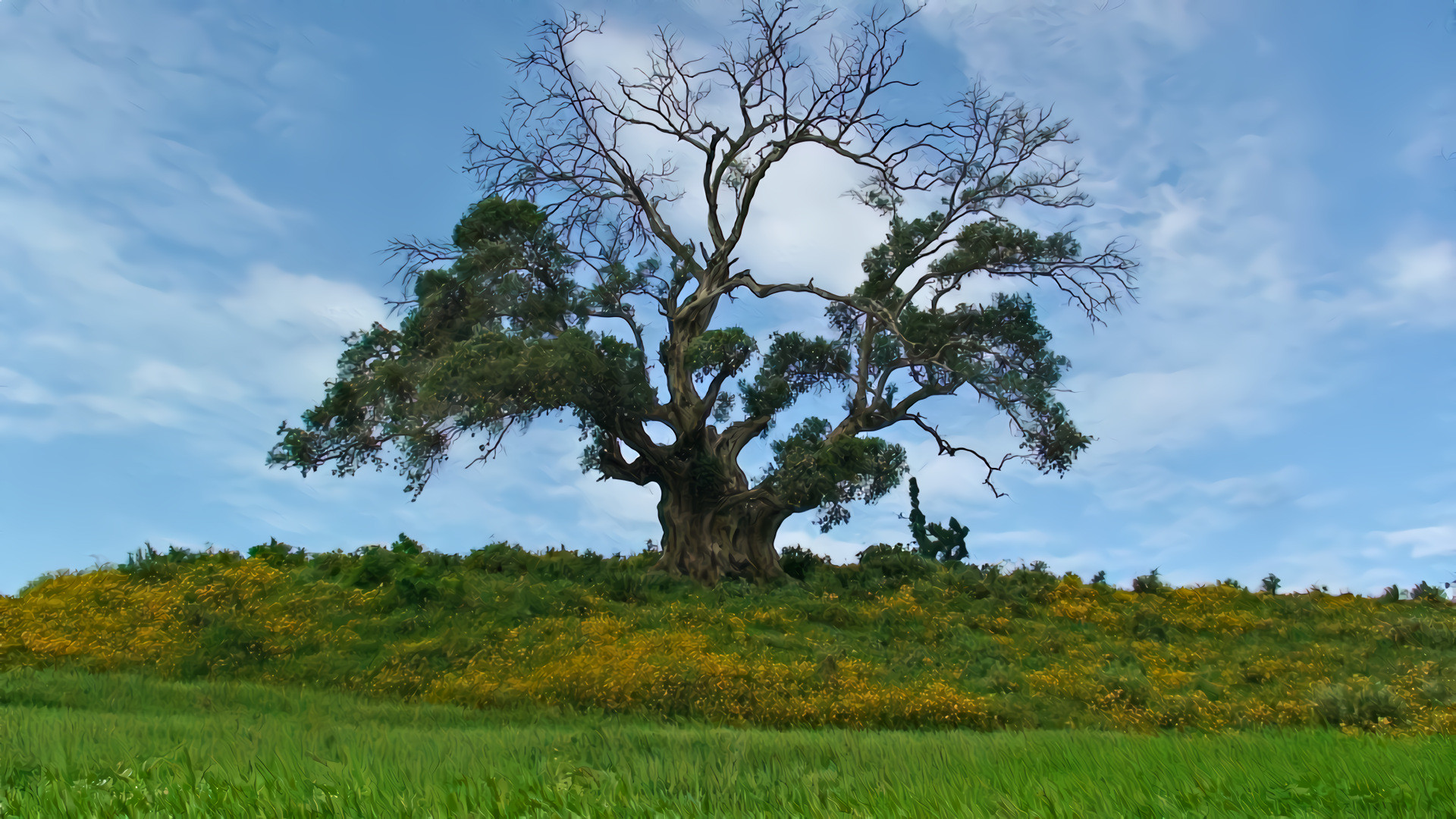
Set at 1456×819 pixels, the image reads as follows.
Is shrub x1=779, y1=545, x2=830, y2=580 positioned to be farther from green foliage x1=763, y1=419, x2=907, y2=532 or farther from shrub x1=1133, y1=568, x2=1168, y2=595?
shrub x1=1133, y1=568, x2=1168, y2=595

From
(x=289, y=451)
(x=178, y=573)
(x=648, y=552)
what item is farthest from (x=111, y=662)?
(x=648, y=552)

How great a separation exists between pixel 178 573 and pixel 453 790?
64.0ft

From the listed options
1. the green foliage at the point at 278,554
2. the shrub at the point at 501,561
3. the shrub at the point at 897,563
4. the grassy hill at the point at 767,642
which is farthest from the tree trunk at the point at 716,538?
the green foliage at the point at 278,554

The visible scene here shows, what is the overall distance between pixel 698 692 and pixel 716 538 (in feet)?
35.6

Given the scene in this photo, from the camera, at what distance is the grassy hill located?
1271 cm

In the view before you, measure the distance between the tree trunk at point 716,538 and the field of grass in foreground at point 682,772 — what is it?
13.4m

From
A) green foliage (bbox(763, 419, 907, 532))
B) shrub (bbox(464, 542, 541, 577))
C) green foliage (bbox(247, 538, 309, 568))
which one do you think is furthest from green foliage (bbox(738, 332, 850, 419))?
green foliage (bbox(247, 538, 309, 568))

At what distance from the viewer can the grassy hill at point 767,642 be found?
41.7 feet

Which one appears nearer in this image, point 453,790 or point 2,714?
point 453,790

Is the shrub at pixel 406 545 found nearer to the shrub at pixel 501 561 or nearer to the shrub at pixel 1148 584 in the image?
the shrub at pixel 501 561

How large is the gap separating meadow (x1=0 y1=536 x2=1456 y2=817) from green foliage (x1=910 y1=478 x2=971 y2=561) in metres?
2.05

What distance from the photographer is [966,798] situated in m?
4.85

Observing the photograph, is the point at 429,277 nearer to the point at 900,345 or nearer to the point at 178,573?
the point at 178,573

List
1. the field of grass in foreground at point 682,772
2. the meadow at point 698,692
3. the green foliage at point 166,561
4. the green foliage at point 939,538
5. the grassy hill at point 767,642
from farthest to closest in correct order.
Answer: the green foliage at point 939,538 → the green foliage at point 166,561 → the grassy hill at point 767,642 → the meadow at point 698,692 → the field of grass in foreground at point 682,772
